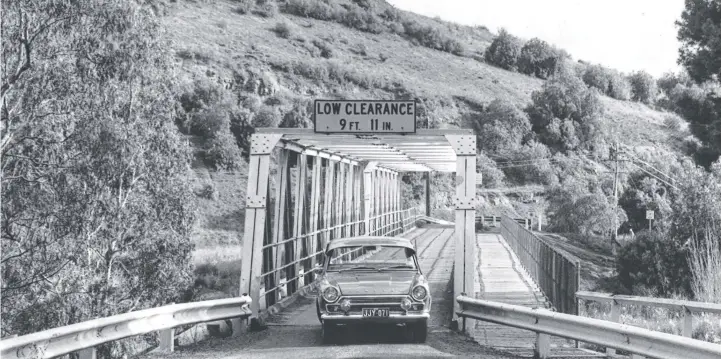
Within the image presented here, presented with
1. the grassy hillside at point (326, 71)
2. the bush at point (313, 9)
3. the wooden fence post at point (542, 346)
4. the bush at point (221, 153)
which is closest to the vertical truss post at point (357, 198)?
the wooden fence post at point (542, 346)

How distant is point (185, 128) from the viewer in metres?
62.6

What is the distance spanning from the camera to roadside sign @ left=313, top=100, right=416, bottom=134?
13.3 m

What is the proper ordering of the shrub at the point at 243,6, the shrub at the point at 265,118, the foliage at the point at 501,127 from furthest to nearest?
the shrub at the point at 243,6 → the foliage at the point at 501,127 → the shrub at the point at 265,118

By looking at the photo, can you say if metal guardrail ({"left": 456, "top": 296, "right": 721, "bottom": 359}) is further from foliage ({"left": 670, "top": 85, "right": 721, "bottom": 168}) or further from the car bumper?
foliage ({"left": 670, "top": 85, "right": 721, "bottom": 168})

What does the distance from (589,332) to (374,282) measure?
3161 mm

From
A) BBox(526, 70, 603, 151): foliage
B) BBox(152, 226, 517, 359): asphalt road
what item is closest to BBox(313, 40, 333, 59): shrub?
BBox(526, 70, 603, 151): foliage

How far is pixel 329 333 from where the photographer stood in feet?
38.3

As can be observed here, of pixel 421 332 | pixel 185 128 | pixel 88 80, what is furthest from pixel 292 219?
pixel 185 128

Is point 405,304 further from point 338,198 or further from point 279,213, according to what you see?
point 338,198

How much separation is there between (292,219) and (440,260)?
529 inches

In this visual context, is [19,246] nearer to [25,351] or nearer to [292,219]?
[292,219]

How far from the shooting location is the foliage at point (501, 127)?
81.6 metres

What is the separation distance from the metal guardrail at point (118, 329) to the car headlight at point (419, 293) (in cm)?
258

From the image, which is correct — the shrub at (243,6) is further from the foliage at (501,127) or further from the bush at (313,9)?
the foliage at (501,127)
